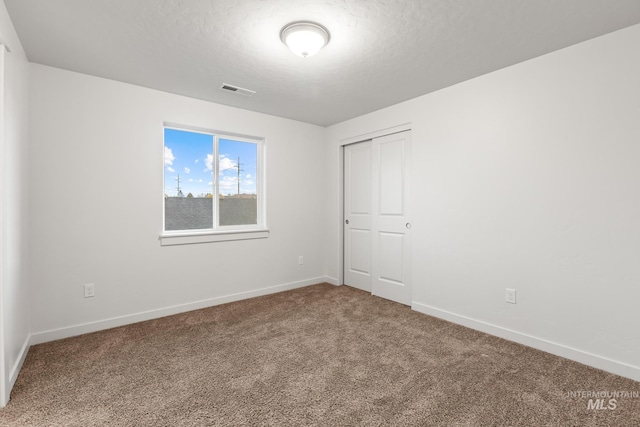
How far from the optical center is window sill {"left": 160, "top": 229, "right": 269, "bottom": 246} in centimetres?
319

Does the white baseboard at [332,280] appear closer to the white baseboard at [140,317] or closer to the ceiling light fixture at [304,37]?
the white baseboard at [140,317]

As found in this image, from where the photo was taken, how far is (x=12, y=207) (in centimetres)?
200

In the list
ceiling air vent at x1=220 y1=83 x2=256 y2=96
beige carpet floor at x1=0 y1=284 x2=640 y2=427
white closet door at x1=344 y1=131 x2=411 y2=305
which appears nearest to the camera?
beige carpet floor at x1=0 y1=284 x2=640 y2=427

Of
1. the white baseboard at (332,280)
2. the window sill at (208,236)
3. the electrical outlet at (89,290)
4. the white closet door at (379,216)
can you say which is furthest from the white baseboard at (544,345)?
the electrical outlet at (89,290)

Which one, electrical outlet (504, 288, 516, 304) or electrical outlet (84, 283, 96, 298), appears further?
electrical outlet (84, 283, 96, 298)

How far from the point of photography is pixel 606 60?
211 cm

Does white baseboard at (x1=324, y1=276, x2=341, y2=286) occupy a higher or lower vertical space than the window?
lower

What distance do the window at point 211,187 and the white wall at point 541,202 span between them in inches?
80.9

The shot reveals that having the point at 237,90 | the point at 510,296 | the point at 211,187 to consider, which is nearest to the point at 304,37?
the point at 237,90

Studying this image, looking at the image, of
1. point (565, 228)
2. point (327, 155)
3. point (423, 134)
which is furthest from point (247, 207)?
point (565, 228)

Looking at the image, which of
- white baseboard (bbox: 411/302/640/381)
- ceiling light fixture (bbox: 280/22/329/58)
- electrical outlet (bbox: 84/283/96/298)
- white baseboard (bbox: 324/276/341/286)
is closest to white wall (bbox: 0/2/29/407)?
electrical outlet (bbox: 84/283/96/298)

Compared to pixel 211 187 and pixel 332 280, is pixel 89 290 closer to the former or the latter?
pixel 211 187

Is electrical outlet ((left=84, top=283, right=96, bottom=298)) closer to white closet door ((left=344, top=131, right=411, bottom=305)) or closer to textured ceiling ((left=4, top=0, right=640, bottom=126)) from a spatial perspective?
textured ceiling ((left=4, top=0, right=640, bottom=126))

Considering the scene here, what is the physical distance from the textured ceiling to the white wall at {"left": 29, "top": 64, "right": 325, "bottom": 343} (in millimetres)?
286
